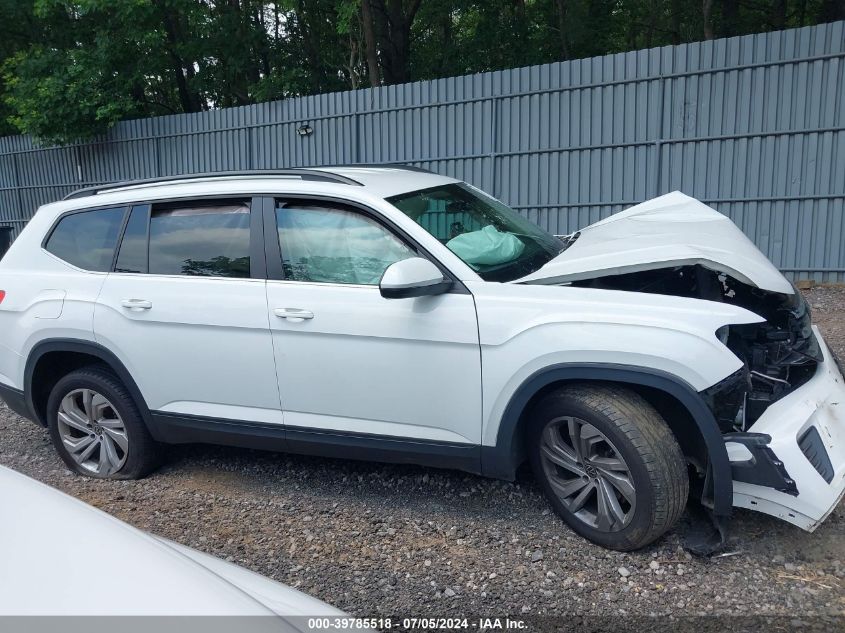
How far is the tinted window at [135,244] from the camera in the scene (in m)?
4.31

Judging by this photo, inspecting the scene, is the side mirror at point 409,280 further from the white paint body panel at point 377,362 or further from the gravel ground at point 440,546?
the gravel ground at point 440,546

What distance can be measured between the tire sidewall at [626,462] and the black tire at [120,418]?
2385mm

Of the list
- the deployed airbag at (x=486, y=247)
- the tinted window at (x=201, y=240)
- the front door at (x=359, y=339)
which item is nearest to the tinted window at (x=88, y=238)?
the tinted window at (x=201, y=240)

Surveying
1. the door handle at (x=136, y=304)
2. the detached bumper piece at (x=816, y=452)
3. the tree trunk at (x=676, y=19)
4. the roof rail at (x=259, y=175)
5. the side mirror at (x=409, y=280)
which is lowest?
the detached bumper piece at (x=816, y=452)

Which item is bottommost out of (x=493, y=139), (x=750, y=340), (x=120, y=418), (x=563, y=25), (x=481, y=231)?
(x=120, y=418)

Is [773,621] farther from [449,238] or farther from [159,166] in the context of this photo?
[159,166]

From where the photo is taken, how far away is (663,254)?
331 centimetres

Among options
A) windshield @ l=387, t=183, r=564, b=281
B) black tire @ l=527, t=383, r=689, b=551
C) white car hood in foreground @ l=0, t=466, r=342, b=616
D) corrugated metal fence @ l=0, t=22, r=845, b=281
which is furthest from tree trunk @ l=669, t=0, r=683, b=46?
white car hood in foreground @ l=0, t=466, r=342, b=616

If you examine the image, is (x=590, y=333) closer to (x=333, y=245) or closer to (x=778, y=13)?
(x=333, y=245)

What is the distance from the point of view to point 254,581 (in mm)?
2041

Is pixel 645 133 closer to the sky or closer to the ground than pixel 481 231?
closer to the sky

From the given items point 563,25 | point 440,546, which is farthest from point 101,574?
point 563,25

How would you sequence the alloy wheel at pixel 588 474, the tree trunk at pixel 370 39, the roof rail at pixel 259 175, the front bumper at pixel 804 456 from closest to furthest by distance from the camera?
the front bumper at pixel 804 456 → the alloy wheel at pixel 588 474 → the roof rail at pixel 259 175 → the tree trunk at pixel 370 39

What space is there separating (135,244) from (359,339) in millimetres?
1686
